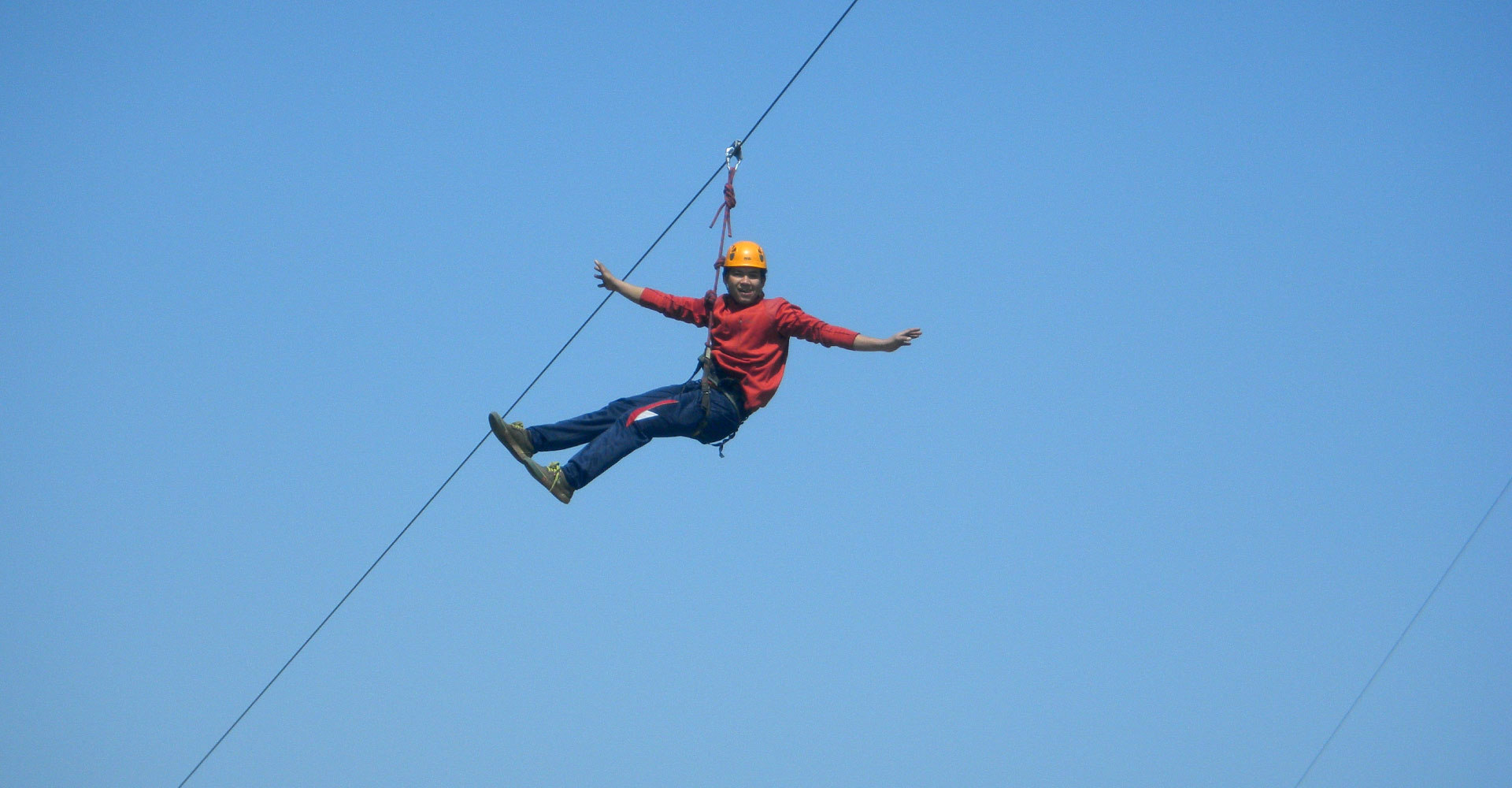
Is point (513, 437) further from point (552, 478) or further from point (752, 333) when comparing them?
point (752, 333)

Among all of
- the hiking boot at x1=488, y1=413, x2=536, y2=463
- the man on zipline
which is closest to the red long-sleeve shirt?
the man on zipline

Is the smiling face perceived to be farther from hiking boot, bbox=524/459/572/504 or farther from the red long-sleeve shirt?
hiking boot, bbox=524/459/572/504

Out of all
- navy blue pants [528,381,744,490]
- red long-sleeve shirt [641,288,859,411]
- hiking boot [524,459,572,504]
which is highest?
red long-sleeve shirt [641,288,859,411]

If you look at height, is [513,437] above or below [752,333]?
below

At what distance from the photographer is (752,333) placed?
13648 mm

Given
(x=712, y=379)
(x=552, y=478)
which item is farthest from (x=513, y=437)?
(x=712, y=379)

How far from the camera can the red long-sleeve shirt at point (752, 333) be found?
13.6m

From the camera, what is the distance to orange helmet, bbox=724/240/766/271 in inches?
539

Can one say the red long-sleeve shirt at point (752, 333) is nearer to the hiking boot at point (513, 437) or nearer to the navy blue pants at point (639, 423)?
the navy blue pants at point (639, 423)

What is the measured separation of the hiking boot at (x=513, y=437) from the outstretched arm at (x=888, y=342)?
6.68ft

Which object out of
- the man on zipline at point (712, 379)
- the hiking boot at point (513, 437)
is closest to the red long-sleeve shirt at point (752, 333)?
the man on zipline at point (712, 379)

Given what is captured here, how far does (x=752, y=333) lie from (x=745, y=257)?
472mm

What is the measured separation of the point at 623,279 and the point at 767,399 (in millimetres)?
1135

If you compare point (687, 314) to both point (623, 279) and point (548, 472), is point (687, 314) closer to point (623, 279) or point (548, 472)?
point (623, 279)
